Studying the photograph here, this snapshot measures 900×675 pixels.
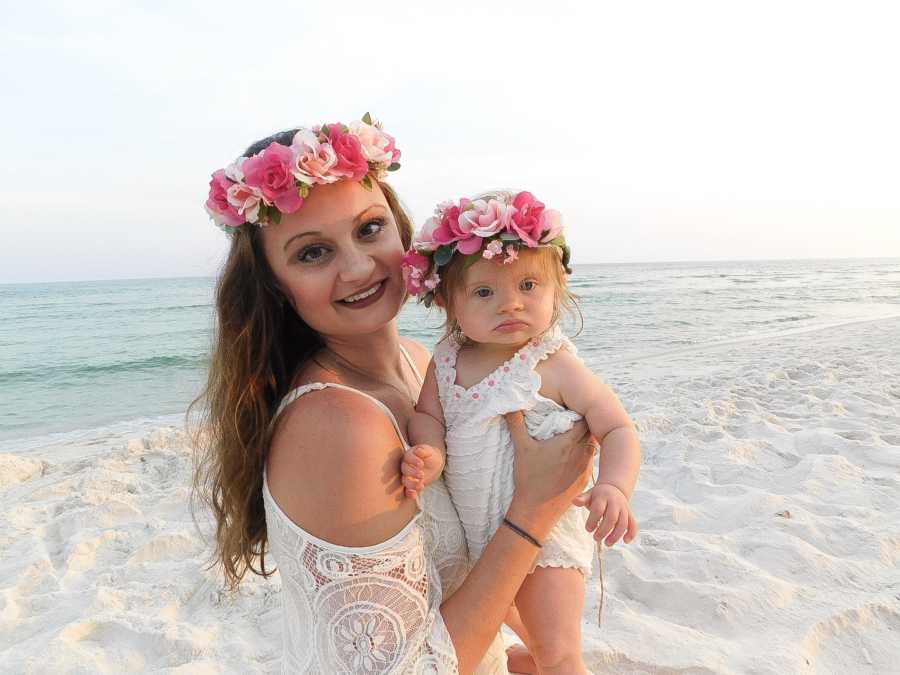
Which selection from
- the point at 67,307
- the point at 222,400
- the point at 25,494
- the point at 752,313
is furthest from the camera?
the point at 67,307

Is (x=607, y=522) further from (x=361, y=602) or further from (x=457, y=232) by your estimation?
(x=457, y=232)

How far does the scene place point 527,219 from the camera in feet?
7.38

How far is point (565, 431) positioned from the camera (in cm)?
212

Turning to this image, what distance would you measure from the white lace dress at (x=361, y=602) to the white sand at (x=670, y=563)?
137 centimetres

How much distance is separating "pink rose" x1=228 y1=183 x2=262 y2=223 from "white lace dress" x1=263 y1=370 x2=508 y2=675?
1.90 ft

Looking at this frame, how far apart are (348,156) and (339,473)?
1.03m

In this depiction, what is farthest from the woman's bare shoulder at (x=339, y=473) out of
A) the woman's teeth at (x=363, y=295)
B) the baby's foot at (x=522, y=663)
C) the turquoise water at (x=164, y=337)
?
the turquoise water at (x=164, y=337)

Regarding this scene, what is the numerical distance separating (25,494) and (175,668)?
370cm

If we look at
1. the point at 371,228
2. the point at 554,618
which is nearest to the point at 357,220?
the point at 371,228

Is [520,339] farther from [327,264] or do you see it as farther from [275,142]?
[275,142]

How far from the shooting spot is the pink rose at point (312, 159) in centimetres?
195

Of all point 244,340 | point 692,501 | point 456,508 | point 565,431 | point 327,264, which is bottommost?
point 692,501

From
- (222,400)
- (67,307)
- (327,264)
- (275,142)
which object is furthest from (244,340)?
(67,307)

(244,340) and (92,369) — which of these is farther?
(92,369)
